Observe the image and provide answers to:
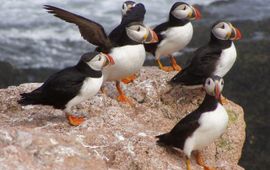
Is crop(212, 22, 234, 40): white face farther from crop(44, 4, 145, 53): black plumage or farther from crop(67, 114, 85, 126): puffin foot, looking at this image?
crop(67, 114, 85, 126): puffin foot

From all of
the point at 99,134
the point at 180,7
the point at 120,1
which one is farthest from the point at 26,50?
the point at 99,134

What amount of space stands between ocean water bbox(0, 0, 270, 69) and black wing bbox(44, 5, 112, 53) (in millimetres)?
7167

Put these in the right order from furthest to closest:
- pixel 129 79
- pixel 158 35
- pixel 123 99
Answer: pixel 158 35 < pixel 129 79 < pixel 123 99

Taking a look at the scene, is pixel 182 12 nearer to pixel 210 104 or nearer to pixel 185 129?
pixel 210 104

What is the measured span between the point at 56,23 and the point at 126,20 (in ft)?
30.2

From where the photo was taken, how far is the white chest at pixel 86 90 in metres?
6.95

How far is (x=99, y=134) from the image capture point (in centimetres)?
661

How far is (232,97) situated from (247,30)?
10.5 ft

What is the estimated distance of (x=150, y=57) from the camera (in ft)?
48.2

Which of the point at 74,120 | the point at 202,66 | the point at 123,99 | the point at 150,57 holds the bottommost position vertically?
the point at 150,57

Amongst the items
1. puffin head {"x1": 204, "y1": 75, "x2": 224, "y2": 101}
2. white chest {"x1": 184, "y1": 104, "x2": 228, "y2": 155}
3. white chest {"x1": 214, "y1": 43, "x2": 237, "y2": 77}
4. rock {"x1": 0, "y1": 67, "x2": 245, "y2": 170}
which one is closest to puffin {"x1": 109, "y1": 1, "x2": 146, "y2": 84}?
rock {"x1": 0, "y1": 67, "x2": 245, "y2": 170}

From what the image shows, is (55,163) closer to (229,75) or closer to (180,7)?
(180,7)

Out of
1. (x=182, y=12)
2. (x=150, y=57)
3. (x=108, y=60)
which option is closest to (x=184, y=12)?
(x=182, y=12)

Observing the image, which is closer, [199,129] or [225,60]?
[199,129]
